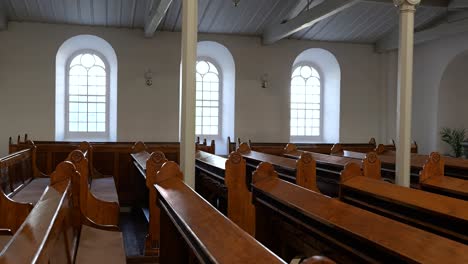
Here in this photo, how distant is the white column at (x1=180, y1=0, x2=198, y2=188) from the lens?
15.4ft

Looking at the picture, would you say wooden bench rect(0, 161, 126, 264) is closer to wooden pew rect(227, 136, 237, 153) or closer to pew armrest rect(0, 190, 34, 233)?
pew armrest rect(0, 190, 34, 233)

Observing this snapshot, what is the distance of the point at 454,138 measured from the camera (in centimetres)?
1076

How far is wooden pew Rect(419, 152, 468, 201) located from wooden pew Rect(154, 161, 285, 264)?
7.10 feet

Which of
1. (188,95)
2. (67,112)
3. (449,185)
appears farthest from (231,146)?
(449,185)

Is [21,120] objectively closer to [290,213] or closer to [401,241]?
[290,213]

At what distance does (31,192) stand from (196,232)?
157 inches

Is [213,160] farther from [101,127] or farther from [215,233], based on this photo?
[101,127]

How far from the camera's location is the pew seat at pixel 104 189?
4977mm

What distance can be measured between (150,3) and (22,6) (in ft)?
8.06

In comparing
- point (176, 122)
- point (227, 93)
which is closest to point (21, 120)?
point (176, 122)

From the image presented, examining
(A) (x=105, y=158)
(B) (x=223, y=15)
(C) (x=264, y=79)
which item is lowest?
(A) (x=105, y=158)

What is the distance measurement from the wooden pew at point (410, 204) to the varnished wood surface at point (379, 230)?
585mm

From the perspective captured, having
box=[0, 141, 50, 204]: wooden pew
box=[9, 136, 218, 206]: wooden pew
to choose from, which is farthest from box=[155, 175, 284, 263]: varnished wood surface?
box=[9, 136, 218, 206]: wooden pew

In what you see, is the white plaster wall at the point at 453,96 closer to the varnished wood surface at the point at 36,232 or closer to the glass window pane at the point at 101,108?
the glass window pane at the point at 101,108
